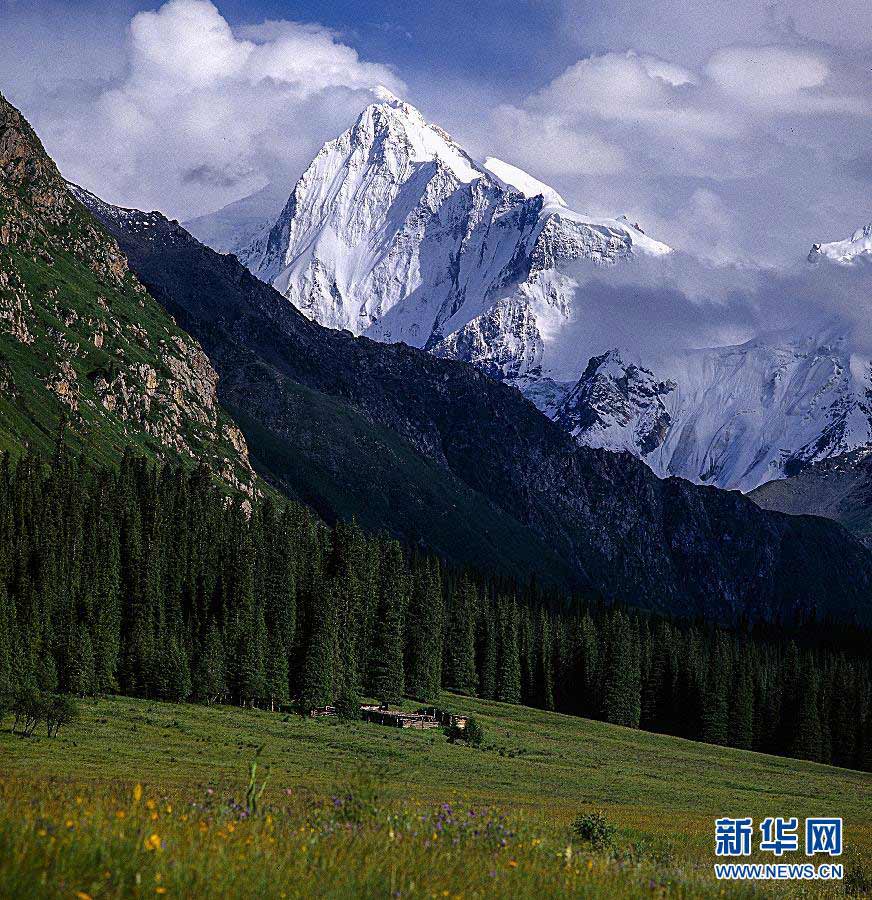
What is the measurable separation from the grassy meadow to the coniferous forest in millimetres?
8392

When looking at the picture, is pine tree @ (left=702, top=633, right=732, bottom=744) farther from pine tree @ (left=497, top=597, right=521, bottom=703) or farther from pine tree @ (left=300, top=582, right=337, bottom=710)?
pine tree @ (left=300, top=582, right=337, bottom=710)

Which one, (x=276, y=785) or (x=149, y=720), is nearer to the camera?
(x=276, y=785)

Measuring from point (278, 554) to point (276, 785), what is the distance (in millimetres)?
88896

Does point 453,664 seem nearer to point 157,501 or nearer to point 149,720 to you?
point 157,501

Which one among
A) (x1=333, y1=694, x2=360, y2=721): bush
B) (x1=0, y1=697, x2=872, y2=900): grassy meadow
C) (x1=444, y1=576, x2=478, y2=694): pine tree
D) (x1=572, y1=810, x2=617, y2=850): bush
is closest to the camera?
(x1=0, y1=697, x2=872, y2=900): grassy meadow

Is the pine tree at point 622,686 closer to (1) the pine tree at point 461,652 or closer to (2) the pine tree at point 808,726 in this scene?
(1) the pine tree at point 461,652

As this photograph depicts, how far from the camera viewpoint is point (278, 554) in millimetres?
153250

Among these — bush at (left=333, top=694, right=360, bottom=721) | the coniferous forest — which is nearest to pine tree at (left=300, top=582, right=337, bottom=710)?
the coniferous forest

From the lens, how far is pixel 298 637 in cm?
14688

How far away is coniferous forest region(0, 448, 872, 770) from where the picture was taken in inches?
5108

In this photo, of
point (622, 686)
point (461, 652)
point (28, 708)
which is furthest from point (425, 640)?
point (28, 708)

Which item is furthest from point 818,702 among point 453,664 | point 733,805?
point 733,805

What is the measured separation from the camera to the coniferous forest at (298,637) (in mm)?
129750

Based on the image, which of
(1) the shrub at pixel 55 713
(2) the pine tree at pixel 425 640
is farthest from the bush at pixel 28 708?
(2) the pine tree at pixel 425 640
